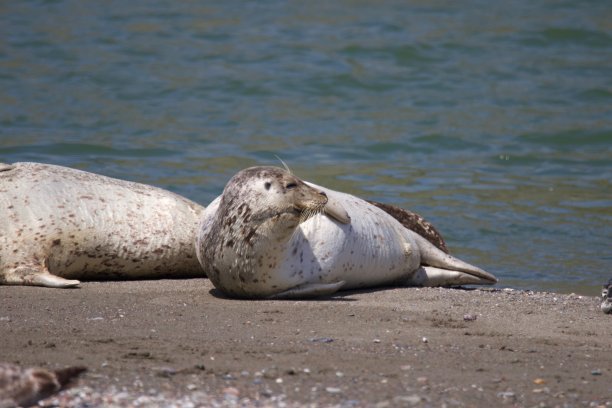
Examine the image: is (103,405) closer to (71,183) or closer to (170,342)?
(170,342)

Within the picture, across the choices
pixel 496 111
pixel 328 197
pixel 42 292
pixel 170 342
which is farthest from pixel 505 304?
pixel 496 111

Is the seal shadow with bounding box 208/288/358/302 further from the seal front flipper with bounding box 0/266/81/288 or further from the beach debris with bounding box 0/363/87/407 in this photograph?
→ the beach debris with bounding box 0/363/87/407

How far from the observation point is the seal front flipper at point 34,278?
6434 mm

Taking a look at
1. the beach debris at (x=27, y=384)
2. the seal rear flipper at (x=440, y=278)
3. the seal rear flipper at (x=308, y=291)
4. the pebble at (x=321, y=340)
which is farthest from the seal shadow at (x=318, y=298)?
the beach debris at (x=27, y=384)

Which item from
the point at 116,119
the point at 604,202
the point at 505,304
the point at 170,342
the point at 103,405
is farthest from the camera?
the point at 116,119

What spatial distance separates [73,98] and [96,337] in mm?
11151

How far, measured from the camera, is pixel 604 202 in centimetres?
1037

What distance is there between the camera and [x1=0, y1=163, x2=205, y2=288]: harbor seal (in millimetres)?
6680

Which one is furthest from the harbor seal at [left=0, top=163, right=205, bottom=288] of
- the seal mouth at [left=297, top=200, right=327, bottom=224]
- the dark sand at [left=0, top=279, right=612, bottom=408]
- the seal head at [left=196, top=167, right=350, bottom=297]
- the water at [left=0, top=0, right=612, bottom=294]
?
the water at [left=0, top=0, right=612, bottom=294]

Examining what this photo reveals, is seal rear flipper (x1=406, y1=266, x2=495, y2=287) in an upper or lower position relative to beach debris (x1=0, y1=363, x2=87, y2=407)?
lower

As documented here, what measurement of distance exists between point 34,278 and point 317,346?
7.58 ft

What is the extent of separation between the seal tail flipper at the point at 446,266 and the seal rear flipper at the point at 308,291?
102 centimetres

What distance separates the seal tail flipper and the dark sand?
0.46 metres

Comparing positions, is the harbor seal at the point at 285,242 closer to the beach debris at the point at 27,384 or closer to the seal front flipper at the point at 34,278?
the seal front flipper at the point at 34,278
